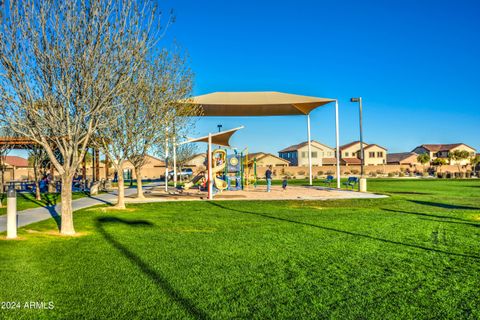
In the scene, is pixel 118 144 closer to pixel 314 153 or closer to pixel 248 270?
pixel 248 270

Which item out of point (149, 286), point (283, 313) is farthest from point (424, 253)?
point (149, 286)

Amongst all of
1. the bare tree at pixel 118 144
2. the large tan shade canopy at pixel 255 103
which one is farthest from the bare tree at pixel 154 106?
the large tan shade canopy at pixel 255 103

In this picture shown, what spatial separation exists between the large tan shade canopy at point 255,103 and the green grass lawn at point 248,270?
58.1 feet

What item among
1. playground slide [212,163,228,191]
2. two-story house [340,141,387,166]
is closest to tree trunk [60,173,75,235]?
playground slide [212,163,228,191]

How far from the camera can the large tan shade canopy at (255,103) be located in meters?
29.6

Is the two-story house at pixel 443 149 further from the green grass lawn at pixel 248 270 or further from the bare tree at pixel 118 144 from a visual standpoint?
the green grass lawn at pixel 248 270

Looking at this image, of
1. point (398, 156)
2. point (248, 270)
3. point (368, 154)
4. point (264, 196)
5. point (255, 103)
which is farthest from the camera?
point (398, 156)

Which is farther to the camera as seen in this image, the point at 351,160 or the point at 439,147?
the point at 439,147

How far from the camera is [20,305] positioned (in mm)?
5227

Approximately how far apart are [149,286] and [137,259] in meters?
1.89

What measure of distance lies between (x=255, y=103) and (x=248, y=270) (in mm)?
23777

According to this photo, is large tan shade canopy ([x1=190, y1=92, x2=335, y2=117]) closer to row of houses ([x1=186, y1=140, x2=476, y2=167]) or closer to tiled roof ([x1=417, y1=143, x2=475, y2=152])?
row of houses ([x1=186, y1=140, x2=476, y2=167])

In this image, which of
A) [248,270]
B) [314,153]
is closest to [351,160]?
[314,153]

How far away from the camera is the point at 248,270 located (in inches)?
271
